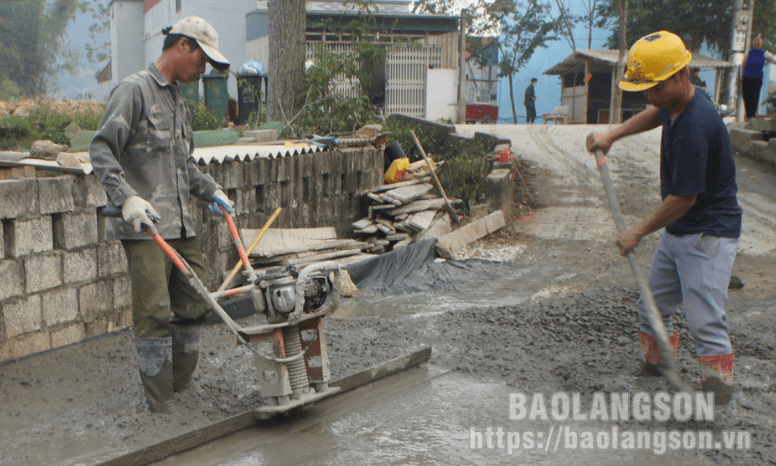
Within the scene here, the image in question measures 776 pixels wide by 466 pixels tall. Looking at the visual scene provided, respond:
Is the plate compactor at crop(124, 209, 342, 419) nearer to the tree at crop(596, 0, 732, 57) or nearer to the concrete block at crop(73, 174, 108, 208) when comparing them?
the concrete block at crop(73, 174, 108, 208)

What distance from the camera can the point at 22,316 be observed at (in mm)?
4543

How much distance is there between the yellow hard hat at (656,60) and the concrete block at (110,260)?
12.6 ft

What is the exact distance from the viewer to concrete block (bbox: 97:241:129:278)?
5.05 meters

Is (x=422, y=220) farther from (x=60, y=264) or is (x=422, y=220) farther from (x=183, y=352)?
(x=183, y=352)

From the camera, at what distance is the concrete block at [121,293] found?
5191mm

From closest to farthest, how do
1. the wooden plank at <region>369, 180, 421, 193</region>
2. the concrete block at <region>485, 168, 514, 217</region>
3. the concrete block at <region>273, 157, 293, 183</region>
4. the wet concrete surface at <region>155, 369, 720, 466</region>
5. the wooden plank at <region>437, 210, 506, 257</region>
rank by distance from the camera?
the wet concrete surface at <region>155, 369, 720, 466</region> → the concrete block at <region>273, 157, 293, 183</region> → the wooden plank at <region>437, 210, 506, 257</region> → the wooden plank at <region>369, 180, 421, 193</region> → the concrete block at <region>485, 168, 514, 217</region>

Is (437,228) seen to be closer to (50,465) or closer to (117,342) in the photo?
(117,342)

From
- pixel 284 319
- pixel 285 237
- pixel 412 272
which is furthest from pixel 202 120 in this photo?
pixel 284 319

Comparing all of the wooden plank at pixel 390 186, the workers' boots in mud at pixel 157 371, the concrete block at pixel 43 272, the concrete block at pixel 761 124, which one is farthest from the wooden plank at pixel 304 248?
the concrete block at pixel 761 124

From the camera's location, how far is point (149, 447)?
10.5ft

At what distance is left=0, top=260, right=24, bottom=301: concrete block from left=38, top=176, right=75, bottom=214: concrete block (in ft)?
1.35

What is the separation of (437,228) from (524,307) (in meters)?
2.72

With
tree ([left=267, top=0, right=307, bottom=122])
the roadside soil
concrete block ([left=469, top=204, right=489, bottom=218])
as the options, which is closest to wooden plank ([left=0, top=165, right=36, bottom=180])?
the roadside soil

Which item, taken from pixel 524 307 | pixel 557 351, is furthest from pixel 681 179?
pixel 524 307
